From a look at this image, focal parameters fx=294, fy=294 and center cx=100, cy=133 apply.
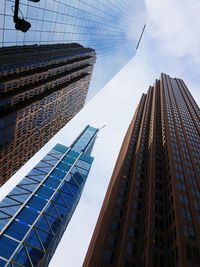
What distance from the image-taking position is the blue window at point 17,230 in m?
132

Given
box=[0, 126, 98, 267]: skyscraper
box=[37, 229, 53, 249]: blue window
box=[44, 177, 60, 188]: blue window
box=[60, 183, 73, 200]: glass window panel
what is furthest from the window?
box=[44, 177, 60, 188]: blue window

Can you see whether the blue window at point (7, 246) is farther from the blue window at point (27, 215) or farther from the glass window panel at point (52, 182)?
the glass window panel at point (52, 182)

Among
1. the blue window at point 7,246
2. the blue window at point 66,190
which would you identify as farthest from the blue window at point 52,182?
the blue window at point 7,246

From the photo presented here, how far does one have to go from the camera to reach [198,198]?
6950 cm

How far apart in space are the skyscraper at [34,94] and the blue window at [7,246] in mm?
51391

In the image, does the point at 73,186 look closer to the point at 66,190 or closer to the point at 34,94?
the point at 66,190

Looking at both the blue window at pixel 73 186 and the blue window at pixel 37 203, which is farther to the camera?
the blue window at pixel 73 186

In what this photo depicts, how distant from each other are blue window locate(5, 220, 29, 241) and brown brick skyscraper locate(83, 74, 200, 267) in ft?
206

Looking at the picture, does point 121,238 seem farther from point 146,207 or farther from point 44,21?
point 44,21

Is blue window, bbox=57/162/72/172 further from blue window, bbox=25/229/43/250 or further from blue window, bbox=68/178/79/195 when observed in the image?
blue window, bbox=25/229/43/250

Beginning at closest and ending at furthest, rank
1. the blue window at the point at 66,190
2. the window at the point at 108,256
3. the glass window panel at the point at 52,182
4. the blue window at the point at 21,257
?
the window at the point at 108,256
the blue window at the point at 21,257
the blue window at the point at 66,190
the glass window panel at the point at 52,182

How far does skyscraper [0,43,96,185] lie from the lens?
214ft

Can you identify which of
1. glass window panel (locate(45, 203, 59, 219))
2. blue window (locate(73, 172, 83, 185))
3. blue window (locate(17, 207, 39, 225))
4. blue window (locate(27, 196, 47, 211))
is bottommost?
blue window (locate(17, 207, 39, 225))

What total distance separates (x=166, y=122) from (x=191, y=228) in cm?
6110
